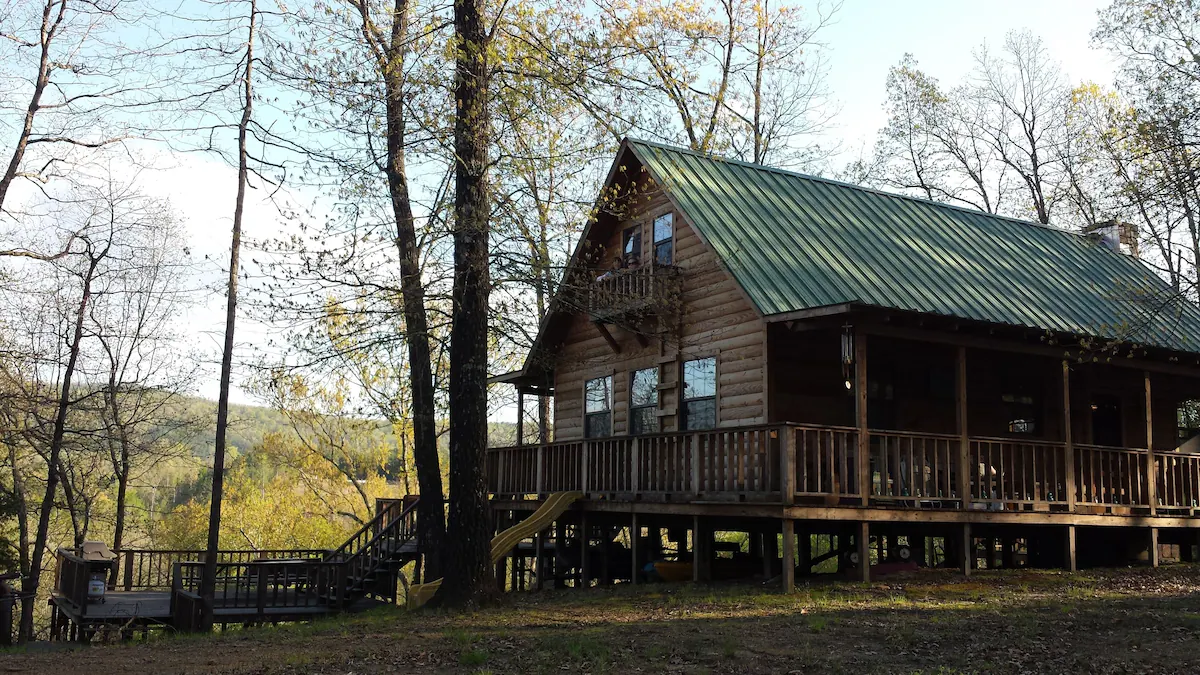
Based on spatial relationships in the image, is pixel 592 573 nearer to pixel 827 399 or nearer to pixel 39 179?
pixel 827 399

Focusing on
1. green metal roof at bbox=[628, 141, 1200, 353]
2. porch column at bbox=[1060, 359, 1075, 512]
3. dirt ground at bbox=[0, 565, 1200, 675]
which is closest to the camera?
dirt ground at bbox=[0, 565, 1200, 675]

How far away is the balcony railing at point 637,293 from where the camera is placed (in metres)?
19.0

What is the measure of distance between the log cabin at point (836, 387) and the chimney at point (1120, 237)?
2.06 m

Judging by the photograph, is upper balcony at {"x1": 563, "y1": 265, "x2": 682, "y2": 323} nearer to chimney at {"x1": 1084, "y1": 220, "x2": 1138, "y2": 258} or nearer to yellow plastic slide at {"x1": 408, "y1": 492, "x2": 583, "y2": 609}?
yellow plastic slide at {"x1": 408, "y1": 492, "x2": 583, "y2": 609}

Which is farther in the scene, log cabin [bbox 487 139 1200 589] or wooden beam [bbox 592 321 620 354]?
wooden beam [bbox 592 321 620 354]

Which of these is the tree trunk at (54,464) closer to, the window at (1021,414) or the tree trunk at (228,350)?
the tree trunk at (228,350)

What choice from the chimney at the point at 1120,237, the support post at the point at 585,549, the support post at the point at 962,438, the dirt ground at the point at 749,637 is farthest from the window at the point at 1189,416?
the support post at the point at 585,549

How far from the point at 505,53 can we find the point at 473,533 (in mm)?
6972

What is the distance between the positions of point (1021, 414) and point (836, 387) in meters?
4.72

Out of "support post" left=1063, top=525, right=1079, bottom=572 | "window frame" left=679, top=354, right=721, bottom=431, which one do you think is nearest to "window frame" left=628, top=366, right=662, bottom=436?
"window frame" left=679, top=354, right=721, bottom=431

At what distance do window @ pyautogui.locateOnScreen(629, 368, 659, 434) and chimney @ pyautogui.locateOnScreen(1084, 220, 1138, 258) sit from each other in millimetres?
11606

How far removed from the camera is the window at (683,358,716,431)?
61.0ft

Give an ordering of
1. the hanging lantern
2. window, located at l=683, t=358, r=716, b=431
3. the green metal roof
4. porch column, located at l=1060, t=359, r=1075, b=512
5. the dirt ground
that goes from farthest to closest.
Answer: window, located at l=683, t=358, r=716, b=431, porch column, located at l=1060, t=359, r=1075, b=512, the green metal roof, the hanging lantern, the dirt ground

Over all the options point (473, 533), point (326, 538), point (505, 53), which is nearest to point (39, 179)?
point (505, 53)
